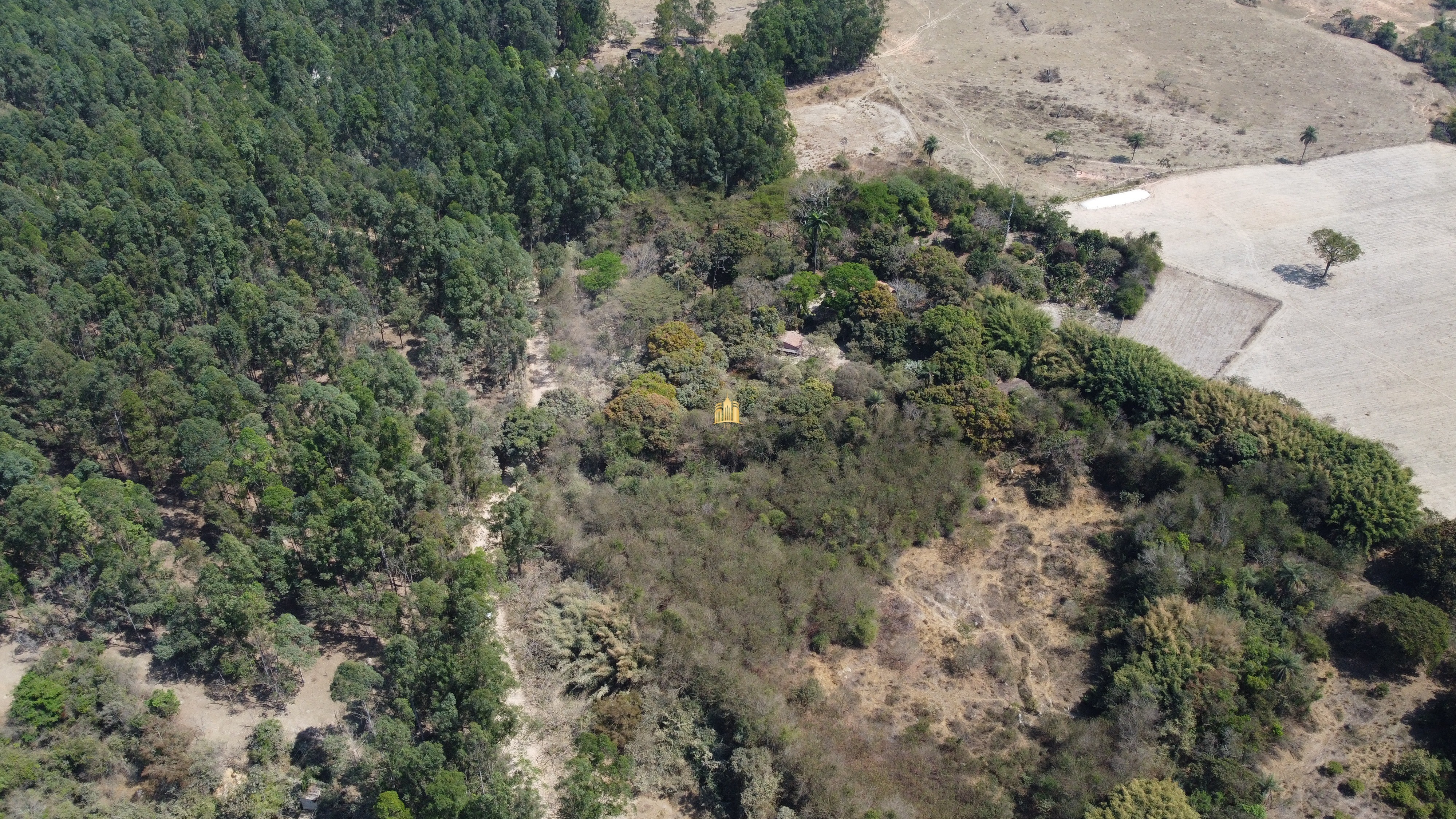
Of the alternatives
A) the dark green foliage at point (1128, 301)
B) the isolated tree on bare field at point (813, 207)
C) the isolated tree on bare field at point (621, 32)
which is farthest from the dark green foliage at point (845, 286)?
the isolated tree on bare field at point (621, 32)

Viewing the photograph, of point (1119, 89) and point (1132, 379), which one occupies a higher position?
point (1119, 89)

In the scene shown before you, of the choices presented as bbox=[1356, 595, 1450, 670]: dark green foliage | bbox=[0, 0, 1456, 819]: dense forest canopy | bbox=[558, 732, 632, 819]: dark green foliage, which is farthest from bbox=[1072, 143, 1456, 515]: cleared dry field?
bbox=[558, 732, 632, 819]: dark green foliage

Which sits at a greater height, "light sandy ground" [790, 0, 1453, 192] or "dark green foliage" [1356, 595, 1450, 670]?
"light sandy ground" [790, 0, 1453, 192]

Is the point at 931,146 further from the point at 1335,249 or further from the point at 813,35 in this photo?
the point at 1335,249

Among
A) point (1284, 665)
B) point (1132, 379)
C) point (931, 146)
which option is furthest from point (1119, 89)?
point (1284, 665)

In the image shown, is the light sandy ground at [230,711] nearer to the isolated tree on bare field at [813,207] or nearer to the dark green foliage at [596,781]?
the dark green foliage at [596,781]

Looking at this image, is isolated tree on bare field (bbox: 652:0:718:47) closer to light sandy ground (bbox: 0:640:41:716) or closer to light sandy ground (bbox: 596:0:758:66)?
light sandy ground (bbox: 596:0:758:66)
